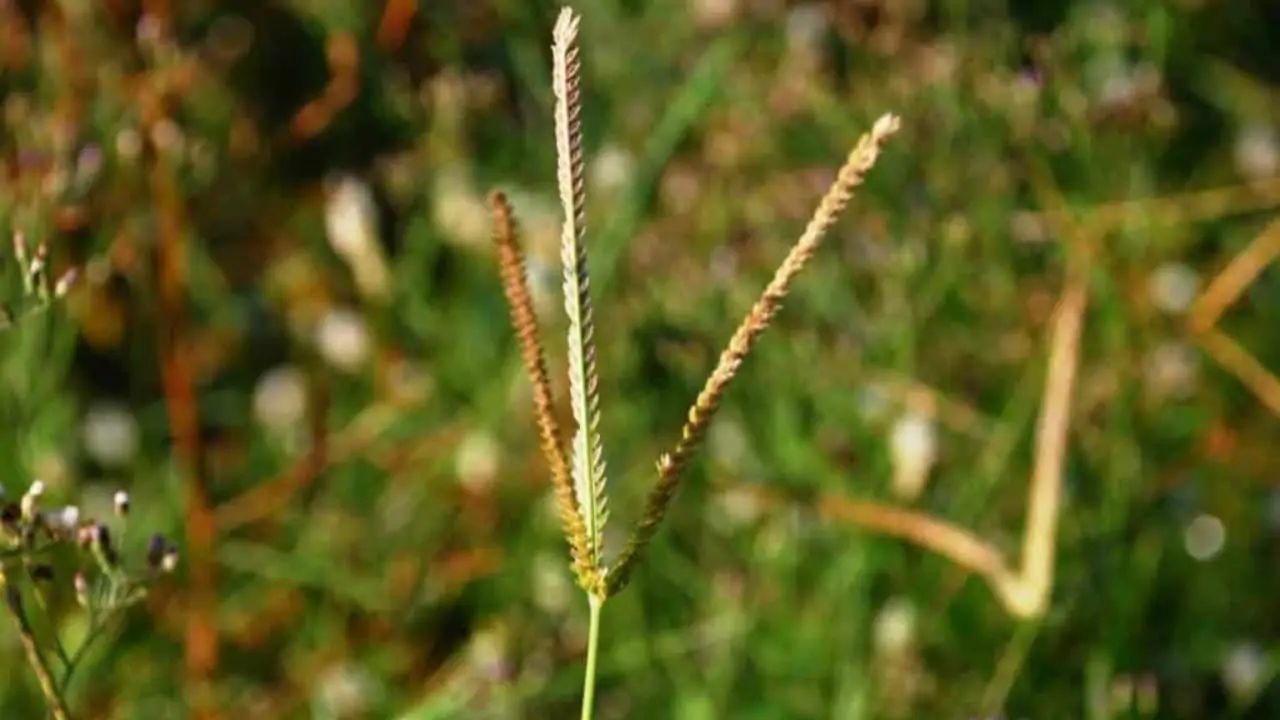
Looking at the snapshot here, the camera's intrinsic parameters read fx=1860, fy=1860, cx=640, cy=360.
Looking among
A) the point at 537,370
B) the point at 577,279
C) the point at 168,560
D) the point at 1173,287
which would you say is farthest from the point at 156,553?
the point at 1173,287

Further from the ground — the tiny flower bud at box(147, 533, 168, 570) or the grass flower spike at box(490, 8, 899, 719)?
the grass flower spike at box(490, 8, 899, 719)

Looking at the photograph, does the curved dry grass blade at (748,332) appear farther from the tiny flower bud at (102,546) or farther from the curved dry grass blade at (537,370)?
the tiny flower bud at (102,546)

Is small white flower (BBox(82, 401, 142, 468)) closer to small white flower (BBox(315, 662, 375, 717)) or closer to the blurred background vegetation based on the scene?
the blurred background vegetation

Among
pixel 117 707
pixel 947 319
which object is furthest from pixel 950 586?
pixel 117 707

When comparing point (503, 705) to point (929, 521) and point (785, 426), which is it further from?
point (785, 426)

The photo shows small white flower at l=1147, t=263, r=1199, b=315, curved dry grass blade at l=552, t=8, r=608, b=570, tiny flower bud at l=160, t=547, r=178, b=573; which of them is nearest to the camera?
curved dry grass blade at l=552, t=8, r=608, b=570

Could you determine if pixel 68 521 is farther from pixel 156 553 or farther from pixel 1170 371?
pixel 1170 371

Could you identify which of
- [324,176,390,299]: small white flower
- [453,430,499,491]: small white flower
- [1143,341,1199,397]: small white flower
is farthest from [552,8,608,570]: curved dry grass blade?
[324,176,390,299]: small white flower
